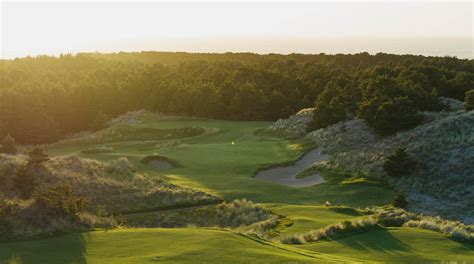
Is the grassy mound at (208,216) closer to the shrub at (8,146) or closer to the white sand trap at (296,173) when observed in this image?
the white sand trap at (296,173)

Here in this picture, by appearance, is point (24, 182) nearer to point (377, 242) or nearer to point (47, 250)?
point (47, 250)

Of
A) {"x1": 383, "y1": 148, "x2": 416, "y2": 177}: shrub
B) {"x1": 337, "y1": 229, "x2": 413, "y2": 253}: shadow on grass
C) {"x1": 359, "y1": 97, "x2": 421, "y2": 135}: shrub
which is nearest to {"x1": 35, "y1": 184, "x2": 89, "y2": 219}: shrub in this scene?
{"x1": 337, "y1": 229, "x2": 413, "y2": 253}: shadow on grass

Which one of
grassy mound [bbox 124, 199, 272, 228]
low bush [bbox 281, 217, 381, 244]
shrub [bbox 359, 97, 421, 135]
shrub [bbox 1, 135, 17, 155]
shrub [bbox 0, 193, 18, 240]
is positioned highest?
shrub [bbox 359, 97, 421, 135]

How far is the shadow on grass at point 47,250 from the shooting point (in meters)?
17.5

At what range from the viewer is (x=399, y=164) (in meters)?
46.1

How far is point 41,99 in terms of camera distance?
9519 centimetres

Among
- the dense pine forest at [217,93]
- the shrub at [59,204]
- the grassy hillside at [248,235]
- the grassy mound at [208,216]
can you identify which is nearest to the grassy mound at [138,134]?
the dense pine forest at [217,93]

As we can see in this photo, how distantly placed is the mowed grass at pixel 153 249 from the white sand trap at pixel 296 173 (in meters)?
27.5

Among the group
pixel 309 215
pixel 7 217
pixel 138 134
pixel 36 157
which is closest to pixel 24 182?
pixel 36 157

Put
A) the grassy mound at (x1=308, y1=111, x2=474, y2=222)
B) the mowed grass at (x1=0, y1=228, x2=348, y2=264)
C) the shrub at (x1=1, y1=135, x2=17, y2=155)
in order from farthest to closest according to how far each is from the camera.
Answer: the shrub at (x1=1, y1=135, x2=17, y2=155)
the grassy mound at (x1=308, y1=111, x2=474, y2=222)
the mowed grass at (x1=0, y1=228, x2=348, y2=264)

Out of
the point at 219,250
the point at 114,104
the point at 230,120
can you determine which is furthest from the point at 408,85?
the point at 219,250

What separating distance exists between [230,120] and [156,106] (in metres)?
17.1

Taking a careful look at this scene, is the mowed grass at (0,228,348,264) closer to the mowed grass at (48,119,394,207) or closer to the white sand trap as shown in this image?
the mowed grass at (48,119,394,207)

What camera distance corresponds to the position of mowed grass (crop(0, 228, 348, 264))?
57.0ft
